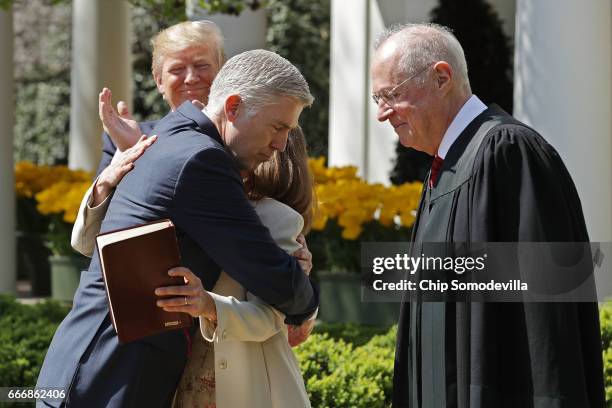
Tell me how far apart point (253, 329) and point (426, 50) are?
0.99m

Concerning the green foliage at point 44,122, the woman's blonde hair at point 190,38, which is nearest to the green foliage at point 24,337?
the woman's blonde hair at point 190,38

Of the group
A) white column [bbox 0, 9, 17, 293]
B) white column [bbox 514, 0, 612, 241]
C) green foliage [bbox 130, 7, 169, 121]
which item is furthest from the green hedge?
green foliage [bbox 130, 7, 169, 121]

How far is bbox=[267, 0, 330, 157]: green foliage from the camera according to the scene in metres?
20.3

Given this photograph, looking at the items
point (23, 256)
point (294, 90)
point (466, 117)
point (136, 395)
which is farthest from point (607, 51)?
point (23, 256)

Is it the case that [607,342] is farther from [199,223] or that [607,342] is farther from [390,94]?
[199,223]

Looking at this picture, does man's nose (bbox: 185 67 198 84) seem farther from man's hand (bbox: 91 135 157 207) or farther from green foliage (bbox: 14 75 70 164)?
green foliage (bbox: 14 75 70 164)

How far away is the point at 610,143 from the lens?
7012 millimetres

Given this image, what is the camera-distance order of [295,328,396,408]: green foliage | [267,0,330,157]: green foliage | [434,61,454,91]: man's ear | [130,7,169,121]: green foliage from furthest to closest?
[130,7,169,121]: green foliage
[267,0,330,157]: green foliage
[295,328,396,408]: green foliage
[434,61,454,91]: man's ear

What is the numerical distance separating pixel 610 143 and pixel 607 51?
2.01 feet

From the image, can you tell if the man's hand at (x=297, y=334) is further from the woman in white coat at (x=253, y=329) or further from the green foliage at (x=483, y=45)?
the green foliage at (x=483, y=45)

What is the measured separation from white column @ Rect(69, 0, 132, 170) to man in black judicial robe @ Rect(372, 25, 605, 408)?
9677 mm

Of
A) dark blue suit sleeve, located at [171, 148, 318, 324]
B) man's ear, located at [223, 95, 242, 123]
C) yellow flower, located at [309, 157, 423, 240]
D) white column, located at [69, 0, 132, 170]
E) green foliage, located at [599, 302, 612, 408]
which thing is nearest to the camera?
dark blue suit sleeve, located at [171, 148, 318, 324]

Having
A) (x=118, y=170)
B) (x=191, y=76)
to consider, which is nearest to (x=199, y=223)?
(x=118, y=170)

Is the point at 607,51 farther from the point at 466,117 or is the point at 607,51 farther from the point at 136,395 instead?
the point at 136,395
